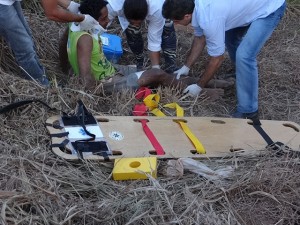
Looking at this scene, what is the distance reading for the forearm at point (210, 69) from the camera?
3.82 meters

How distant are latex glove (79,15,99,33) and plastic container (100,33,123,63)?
612mm

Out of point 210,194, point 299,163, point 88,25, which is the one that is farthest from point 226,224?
point 88,25

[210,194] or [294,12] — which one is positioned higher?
[210,194]

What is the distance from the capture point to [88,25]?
12.4 feet

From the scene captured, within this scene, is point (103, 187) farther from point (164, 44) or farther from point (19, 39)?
point (164, 44)

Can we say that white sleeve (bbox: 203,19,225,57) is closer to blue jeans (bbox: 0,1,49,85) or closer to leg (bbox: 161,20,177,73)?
leg (bbox: 161,20,177,73)

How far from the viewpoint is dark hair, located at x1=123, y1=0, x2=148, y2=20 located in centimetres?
400

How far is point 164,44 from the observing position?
15.1ft

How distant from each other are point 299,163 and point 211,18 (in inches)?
43.6

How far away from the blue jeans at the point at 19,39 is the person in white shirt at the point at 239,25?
96 centimetres

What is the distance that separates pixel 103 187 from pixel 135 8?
173cm

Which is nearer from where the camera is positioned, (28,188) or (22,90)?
(28,188)

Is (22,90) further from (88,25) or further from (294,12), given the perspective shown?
(294,12)

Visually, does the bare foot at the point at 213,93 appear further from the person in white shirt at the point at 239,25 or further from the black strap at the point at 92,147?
the black strap at the point at 92,147
